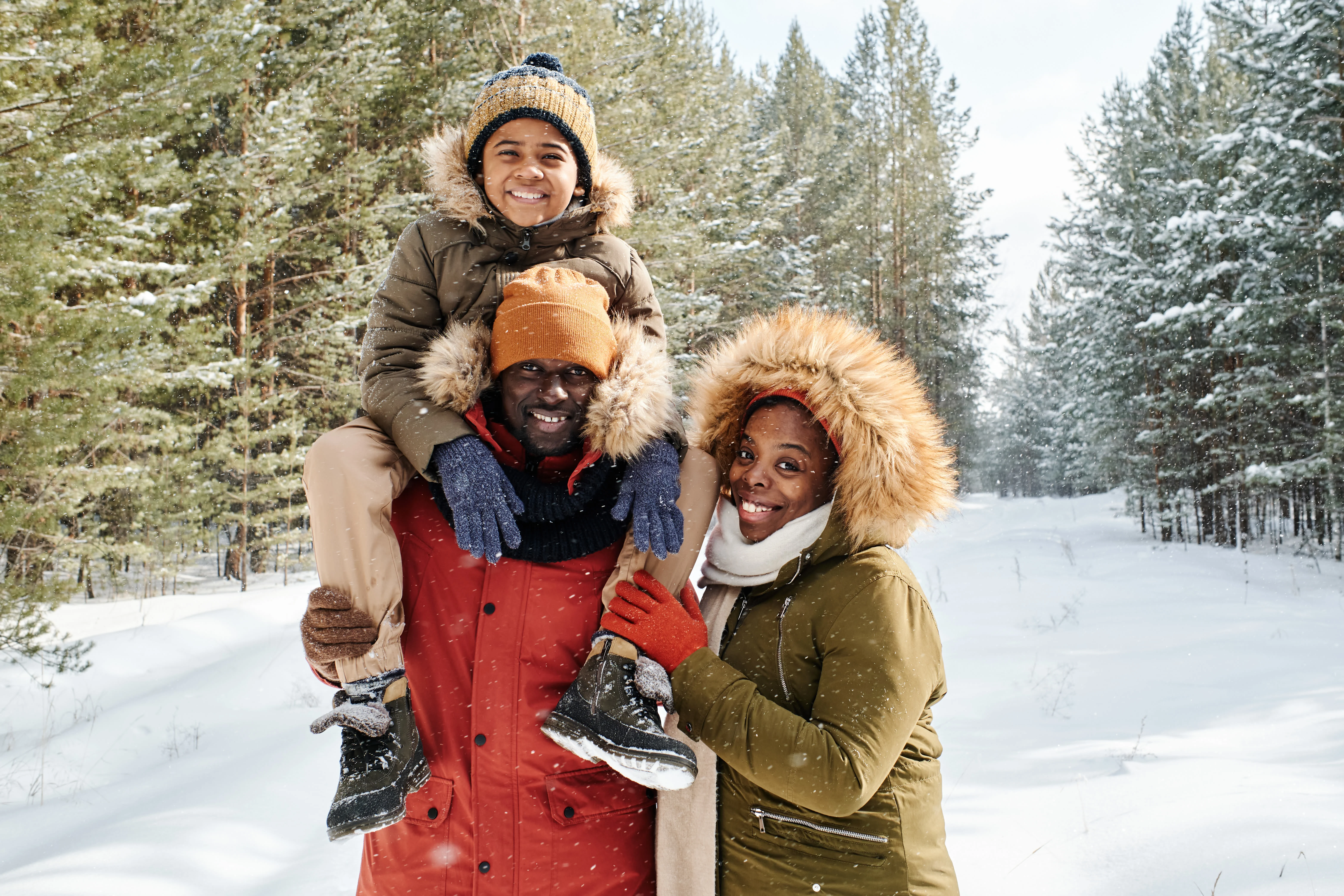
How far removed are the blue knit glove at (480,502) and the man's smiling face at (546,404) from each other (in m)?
0.17

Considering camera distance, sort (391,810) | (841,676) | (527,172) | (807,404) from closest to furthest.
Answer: (391,810), (841,676), (807,404), (527,172)

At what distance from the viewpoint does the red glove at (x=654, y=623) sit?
6.18 feet

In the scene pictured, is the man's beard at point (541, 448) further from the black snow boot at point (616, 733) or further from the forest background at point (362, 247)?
the forest background at point (362, 247)

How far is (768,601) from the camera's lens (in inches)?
82.4

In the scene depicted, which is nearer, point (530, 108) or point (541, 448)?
point (541, 448)

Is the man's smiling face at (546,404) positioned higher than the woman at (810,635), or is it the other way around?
the man's smiling face at (546,404)

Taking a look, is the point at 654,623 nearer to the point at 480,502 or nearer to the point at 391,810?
the point at 480,502

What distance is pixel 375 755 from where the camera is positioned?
1743 mm

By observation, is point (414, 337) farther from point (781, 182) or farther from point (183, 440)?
point (781, 182)

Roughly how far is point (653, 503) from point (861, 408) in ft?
2.14

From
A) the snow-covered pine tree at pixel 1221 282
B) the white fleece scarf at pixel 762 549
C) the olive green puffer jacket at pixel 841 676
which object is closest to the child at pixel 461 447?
the white fleece scarf at pixel 762 549

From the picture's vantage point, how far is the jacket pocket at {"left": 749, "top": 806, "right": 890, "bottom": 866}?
179 cm

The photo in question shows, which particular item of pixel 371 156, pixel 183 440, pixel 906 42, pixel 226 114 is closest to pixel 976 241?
pixel 906 42

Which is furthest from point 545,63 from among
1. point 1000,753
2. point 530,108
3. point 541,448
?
point 1000,753
